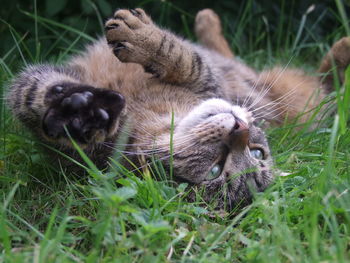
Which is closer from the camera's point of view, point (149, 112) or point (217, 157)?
point (217, 157)

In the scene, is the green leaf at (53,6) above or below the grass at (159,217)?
above

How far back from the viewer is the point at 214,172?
7.39 feet

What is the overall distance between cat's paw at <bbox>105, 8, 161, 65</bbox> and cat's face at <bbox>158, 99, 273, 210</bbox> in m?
0.43

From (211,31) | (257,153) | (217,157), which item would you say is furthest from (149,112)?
(211,31)

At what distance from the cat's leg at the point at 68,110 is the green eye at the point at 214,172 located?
0.51 metres

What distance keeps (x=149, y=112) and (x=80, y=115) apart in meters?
0.66

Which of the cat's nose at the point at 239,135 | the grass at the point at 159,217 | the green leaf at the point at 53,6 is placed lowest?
the grass at the point at 159,217

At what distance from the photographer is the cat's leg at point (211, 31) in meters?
4.00

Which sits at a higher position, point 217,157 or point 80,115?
point 80,115

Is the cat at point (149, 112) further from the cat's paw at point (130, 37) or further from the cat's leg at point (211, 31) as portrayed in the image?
the cat's leg at point (211, 31)

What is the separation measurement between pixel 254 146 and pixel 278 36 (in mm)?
1970

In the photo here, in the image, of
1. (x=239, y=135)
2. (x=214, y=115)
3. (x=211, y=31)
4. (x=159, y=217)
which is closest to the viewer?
(x=159, y=217)

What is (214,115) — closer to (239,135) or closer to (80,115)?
(239,135)

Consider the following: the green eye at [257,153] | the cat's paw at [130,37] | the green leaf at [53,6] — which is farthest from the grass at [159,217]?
the green leaf at [53,6]
